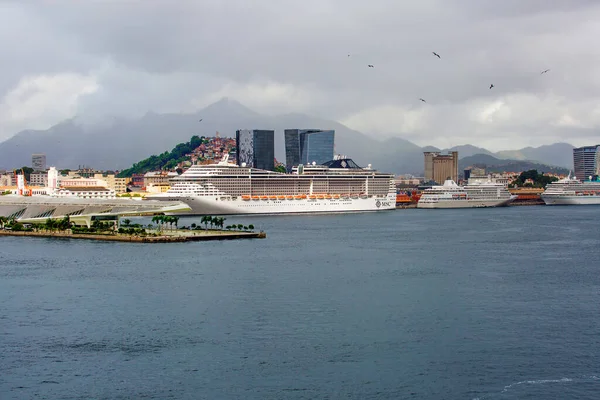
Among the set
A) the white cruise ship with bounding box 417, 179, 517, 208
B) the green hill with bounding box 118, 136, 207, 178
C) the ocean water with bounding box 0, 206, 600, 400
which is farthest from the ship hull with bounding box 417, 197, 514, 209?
the ocean water with bounding box 0, 206, 600, 400

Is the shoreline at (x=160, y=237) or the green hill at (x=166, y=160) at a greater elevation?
the green hill at (x=166, y=160)

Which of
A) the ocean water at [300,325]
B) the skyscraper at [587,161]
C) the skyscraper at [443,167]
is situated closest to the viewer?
the ocean water at [300,325]

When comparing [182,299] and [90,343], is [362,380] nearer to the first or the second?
[90,343]

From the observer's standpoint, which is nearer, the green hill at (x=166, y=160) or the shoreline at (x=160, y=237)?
the shoreline at (x=160, y=237)

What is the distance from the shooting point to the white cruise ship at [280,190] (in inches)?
2667

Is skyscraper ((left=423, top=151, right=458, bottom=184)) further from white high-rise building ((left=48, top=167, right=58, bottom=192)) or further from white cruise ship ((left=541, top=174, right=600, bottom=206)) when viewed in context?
white high-rise building ((left=48, top=167, right=58, bottom=192))

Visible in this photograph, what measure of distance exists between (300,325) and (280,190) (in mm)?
54875

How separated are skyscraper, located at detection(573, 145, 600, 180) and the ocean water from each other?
13608 cm

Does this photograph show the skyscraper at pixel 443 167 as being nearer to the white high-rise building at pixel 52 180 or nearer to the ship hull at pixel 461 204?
the ship hull at pixel 461 204

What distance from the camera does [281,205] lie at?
73250mm

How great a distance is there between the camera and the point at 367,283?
88.2 ft

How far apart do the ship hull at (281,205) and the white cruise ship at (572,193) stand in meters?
29.5

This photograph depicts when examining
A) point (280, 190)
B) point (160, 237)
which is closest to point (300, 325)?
point (160, 237)

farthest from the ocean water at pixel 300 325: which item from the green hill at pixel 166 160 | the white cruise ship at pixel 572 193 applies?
the green hill at pixel 166 160
